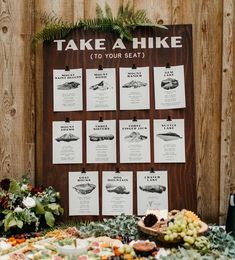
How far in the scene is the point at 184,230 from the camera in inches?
92.4

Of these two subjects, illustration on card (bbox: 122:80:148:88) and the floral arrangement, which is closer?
the floral arrangement

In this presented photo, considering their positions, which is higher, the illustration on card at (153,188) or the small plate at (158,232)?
the illustration on card at (153,188)

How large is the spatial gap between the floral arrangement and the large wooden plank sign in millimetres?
118

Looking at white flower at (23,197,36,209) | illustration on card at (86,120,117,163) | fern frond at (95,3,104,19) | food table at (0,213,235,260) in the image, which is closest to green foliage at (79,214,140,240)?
food table at (0,213,235,260)

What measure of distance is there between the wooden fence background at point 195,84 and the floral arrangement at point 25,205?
21cm

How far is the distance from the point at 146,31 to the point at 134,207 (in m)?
1.16

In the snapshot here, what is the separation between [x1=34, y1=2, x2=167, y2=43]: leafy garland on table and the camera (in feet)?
9.62

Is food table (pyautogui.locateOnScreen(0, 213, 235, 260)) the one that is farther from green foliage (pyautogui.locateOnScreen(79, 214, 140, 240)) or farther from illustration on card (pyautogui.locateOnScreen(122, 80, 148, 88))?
illustration on card (pyautogui.locateOnScreen(122, 80, 148, 88))

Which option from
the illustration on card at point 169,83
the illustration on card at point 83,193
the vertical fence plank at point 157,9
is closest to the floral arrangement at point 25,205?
the illustration on card at point 83,193

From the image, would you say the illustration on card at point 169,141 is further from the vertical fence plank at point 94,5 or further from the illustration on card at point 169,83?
the vertical fence plank at point 94,5

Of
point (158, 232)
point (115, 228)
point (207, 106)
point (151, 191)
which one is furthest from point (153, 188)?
point (207, 106)

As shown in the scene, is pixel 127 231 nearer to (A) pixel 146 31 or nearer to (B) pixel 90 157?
(B) pixel 90 157

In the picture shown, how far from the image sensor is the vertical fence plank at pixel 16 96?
308cm

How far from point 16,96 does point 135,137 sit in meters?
0.87
